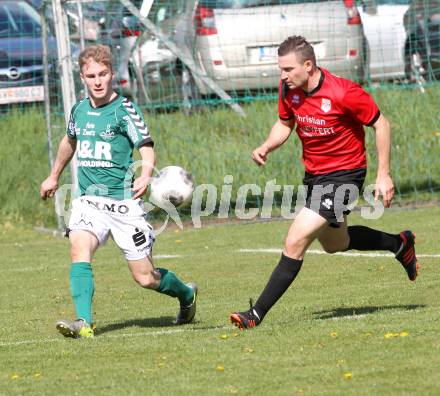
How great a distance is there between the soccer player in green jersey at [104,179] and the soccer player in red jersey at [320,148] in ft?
2.65

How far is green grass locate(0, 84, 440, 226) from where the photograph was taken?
14867mm

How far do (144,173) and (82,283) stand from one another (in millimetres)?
803

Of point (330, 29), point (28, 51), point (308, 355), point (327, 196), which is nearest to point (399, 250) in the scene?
point (327, 196)

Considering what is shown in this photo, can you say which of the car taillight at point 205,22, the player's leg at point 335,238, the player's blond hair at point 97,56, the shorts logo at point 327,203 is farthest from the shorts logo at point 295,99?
the car taillight at point 205,22

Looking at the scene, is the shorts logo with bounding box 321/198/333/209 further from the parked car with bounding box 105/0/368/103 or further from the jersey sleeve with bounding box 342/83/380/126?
the parked car with bounding box 105/0/368/103

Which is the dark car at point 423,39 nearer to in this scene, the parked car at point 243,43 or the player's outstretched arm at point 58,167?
the parked car at point 243,43

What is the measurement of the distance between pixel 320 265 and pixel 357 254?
70 centimetres

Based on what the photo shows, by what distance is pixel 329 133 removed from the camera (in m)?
7.46

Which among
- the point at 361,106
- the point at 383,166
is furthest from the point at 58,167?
the point at 383,166

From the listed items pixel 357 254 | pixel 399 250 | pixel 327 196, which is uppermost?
pixel 327 196

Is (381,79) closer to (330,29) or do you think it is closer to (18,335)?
Result: (330,29)

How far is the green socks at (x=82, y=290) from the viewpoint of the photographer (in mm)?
7477

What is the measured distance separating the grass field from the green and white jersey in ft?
3.09

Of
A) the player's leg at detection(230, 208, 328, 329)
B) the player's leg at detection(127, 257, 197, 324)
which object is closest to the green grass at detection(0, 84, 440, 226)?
the player's leg at detection(127, 257, 197, 324)
